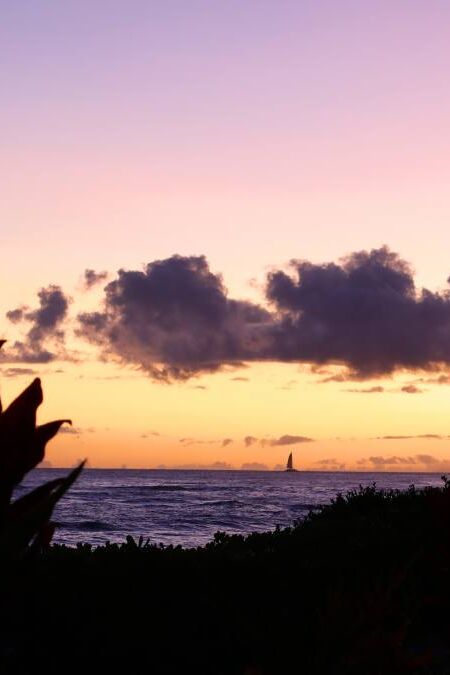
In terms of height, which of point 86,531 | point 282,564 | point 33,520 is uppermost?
point 33,520

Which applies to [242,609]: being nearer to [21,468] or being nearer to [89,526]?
[21,468]

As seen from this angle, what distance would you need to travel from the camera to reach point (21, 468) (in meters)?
2.47

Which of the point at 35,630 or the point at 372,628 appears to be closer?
the point at 372,628

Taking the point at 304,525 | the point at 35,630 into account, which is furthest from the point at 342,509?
the point at 35,630

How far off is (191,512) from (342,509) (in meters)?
40.8

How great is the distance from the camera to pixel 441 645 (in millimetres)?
9453

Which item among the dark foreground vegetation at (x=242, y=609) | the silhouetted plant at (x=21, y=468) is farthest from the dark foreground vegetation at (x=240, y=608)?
the silhouetted plant at (x=21, y=468)

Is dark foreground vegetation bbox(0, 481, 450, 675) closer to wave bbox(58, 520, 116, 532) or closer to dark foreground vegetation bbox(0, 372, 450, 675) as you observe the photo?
dark foreground vegetation bbox(0, 372, 450, 675)

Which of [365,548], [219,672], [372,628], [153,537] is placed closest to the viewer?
[372,628]

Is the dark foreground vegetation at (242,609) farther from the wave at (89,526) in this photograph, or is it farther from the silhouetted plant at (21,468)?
the wave at (89,526)

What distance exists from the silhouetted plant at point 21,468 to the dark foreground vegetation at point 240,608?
2.38m

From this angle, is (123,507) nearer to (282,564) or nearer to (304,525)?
(304,525)

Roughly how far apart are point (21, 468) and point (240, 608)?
266 inches

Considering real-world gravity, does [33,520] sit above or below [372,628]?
above
